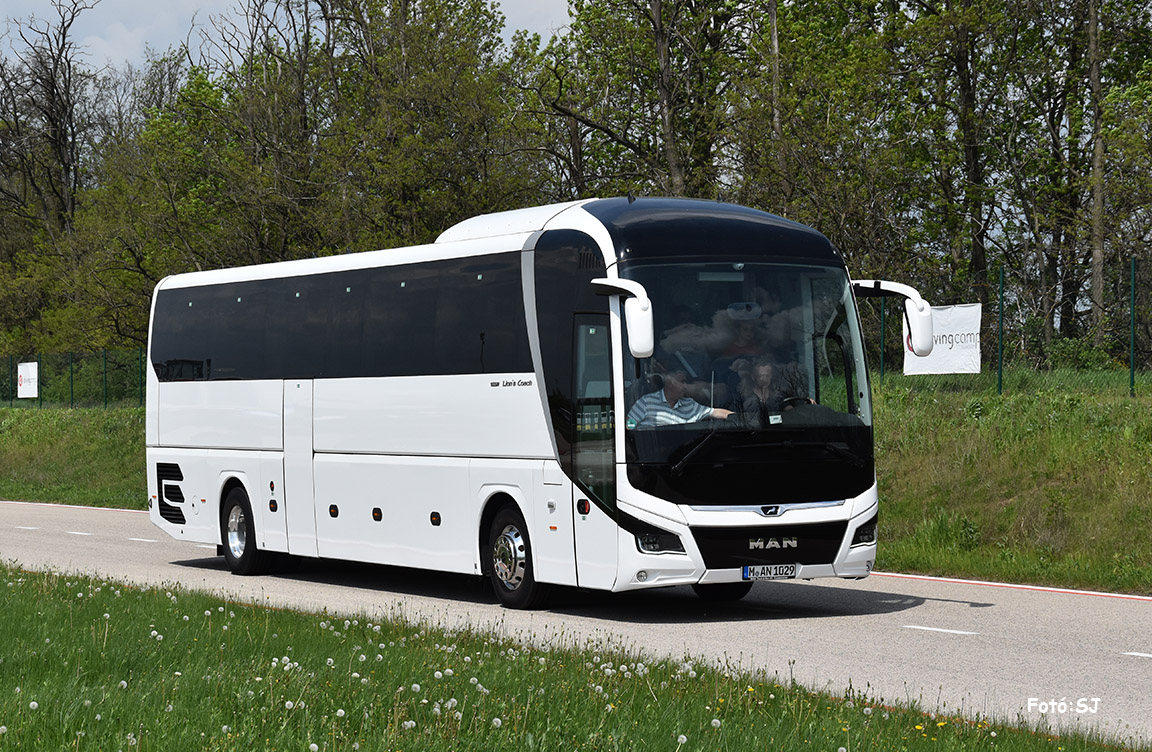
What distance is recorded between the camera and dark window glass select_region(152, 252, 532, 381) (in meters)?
A: 15.1

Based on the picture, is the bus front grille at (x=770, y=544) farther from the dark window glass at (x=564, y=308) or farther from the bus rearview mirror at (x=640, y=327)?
the bus rearview mirror at (x=640, y=327)

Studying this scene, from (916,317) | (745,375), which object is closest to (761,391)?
(745,375)

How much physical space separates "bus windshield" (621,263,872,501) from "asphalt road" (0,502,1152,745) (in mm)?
1444

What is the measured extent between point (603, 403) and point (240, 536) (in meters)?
7.45

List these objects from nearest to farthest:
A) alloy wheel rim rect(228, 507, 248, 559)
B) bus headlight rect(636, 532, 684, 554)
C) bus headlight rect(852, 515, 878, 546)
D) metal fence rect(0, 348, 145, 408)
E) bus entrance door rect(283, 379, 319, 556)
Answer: bus headlight rect(636, 532, 684, 554)
bus headlight rect(852, 515, 878, 546)
bus entrance door rect(283, 379, 319, 556)
alloy wheel rim rect(228, 507, 248, 559)
metal fence rect(0, 348, 145, 408)

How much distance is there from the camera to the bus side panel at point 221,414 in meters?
18.6

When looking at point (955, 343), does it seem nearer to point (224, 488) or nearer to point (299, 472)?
point (299, 472)

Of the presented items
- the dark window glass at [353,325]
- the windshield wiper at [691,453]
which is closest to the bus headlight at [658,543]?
the windshield wiper at [691,453]

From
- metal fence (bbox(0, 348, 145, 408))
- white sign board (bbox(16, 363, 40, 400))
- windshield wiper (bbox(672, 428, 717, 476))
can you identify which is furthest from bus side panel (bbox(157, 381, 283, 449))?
white sign board (bbox(16, 363, 40, 400))

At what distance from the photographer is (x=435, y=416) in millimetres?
15797

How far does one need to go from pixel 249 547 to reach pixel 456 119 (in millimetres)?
19055

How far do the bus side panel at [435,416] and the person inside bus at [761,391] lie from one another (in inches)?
73.0

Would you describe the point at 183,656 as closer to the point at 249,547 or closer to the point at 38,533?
the point at 249,547

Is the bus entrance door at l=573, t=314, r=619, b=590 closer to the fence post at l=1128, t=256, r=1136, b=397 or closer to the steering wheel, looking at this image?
the steering wheel
